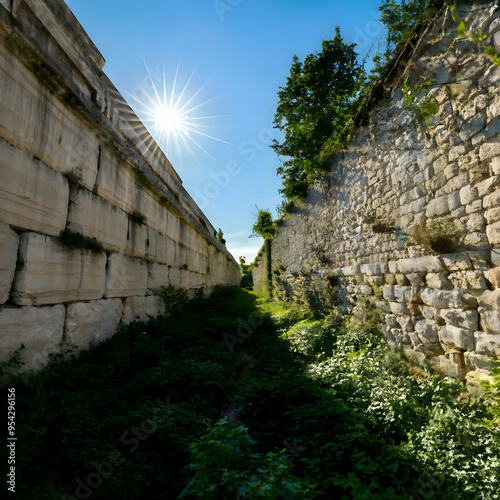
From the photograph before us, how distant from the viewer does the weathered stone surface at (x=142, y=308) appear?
15.0ft

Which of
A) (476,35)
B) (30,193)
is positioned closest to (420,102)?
(476,35)

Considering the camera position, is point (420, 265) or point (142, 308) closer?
point (420, 265)

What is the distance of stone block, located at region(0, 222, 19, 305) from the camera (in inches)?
96.5

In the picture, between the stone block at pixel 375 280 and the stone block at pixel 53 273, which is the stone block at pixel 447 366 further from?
the stone block at pixel 53 273

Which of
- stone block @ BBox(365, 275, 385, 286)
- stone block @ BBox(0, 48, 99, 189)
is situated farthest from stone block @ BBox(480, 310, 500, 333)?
stone block @ BBox(0, 48, 99, 189)

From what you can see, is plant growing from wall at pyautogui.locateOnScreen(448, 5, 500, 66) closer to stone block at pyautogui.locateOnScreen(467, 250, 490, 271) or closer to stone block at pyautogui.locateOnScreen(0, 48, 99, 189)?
stone block at pyautogui.locateOnScreen(467, 250, 490, 271)

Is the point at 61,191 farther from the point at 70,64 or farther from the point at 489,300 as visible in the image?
the point at 489,300

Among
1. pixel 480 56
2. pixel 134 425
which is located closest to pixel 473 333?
pixel 480 56

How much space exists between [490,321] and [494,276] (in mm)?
450

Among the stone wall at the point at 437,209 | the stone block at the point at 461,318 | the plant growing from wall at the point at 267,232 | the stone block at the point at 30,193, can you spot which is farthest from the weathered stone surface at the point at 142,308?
the plant growing from wall at the point at 267,232

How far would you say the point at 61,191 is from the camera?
3166mm

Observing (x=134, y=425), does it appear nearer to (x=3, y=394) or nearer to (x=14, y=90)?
(x=3, y=394)

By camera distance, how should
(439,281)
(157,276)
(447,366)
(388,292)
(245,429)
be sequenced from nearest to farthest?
(245,429), (447,366), (439,281), (388,292), (157,276)

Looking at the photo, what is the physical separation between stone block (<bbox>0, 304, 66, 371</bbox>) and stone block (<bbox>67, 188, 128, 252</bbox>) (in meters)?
1.00
